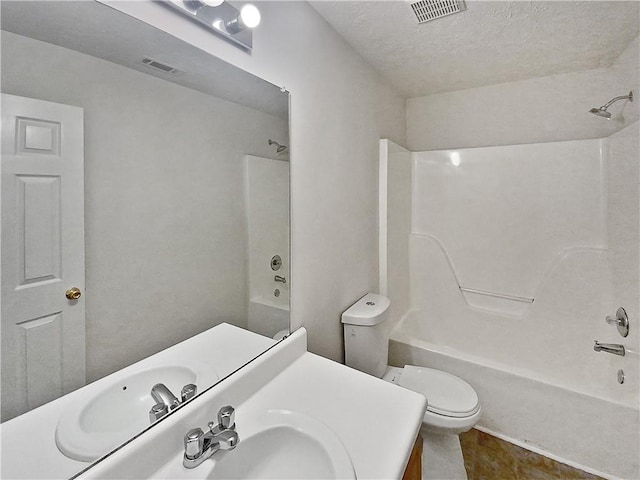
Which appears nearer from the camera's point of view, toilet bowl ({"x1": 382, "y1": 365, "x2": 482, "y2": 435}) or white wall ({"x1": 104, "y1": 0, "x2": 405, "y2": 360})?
white wall ({"x1": 104, "y1": 0, "x2": 405, "y2": 360})

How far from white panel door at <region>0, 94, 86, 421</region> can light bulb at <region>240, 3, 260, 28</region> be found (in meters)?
0.63

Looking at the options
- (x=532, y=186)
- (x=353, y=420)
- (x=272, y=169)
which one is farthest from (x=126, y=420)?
(x=532, y=186)

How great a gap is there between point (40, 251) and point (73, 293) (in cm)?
11

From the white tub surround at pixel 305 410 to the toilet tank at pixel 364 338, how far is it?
0.47 metres

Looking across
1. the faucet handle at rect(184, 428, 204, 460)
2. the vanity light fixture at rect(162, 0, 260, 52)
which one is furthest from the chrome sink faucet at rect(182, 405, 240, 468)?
the vanity light fixture at rect(162, 0, 260, 52)

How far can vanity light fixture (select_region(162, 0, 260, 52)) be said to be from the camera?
34.9 inches

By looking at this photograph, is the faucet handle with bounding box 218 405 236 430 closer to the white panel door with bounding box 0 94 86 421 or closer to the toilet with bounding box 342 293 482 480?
the white panel door with bounding box 0 94 86 421

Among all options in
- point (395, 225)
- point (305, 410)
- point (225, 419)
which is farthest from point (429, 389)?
point (225, 419)

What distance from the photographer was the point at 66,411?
67 cm

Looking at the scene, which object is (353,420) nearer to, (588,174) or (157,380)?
(157,380)

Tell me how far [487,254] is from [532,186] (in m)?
0.60

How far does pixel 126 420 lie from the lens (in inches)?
29.6

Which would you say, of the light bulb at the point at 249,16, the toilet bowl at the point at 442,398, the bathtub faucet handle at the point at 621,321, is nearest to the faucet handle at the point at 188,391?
the toilet bowl at the point at 442,398

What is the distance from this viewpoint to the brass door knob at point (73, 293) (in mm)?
662
